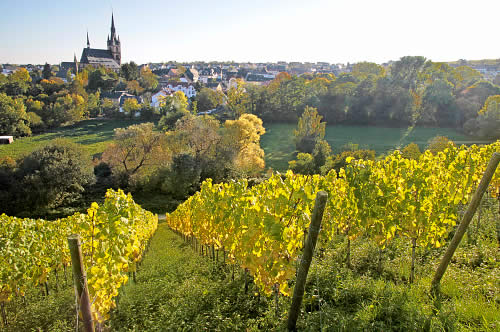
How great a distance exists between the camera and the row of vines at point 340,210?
520 centimetres

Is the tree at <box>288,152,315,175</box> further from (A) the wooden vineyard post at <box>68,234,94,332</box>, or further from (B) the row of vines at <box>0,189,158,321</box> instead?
(A) the wooden vineyard post at <box>68,234,94,332</box>

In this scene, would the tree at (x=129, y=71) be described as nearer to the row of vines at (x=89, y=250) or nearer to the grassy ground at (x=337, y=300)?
the row of vines at (x=89, y=250)

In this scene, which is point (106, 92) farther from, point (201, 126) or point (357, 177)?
point (357, 177)

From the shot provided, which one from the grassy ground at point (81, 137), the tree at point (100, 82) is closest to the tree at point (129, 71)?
the tree at point (100, 82)

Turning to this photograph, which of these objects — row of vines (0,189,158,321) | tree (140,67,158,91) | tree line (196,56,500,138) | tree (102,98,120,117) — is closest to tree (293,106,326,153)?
tree line (196,56,500,138)

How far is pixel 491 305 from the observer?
4.62 m

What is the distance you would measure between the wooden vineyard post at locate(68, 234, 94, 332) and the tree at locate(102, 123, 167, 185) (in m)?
29.9

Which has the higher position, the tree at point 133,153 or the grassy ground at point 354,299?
the grassy ground at point 354,299

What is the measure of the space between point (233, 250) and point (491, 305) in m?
5.04

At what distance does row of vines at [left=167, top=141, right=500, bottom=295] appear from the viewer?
5.20 metres

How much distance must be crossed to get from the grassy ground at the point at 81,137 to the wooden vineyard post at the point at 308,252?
4698 cm

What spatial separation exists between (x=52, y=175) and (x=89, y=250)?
26.2 meters

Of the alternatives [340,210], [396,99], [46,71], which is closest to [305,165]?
[340,210]

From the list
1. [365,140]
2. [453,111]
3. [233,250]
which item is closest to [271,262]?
[233,250]
